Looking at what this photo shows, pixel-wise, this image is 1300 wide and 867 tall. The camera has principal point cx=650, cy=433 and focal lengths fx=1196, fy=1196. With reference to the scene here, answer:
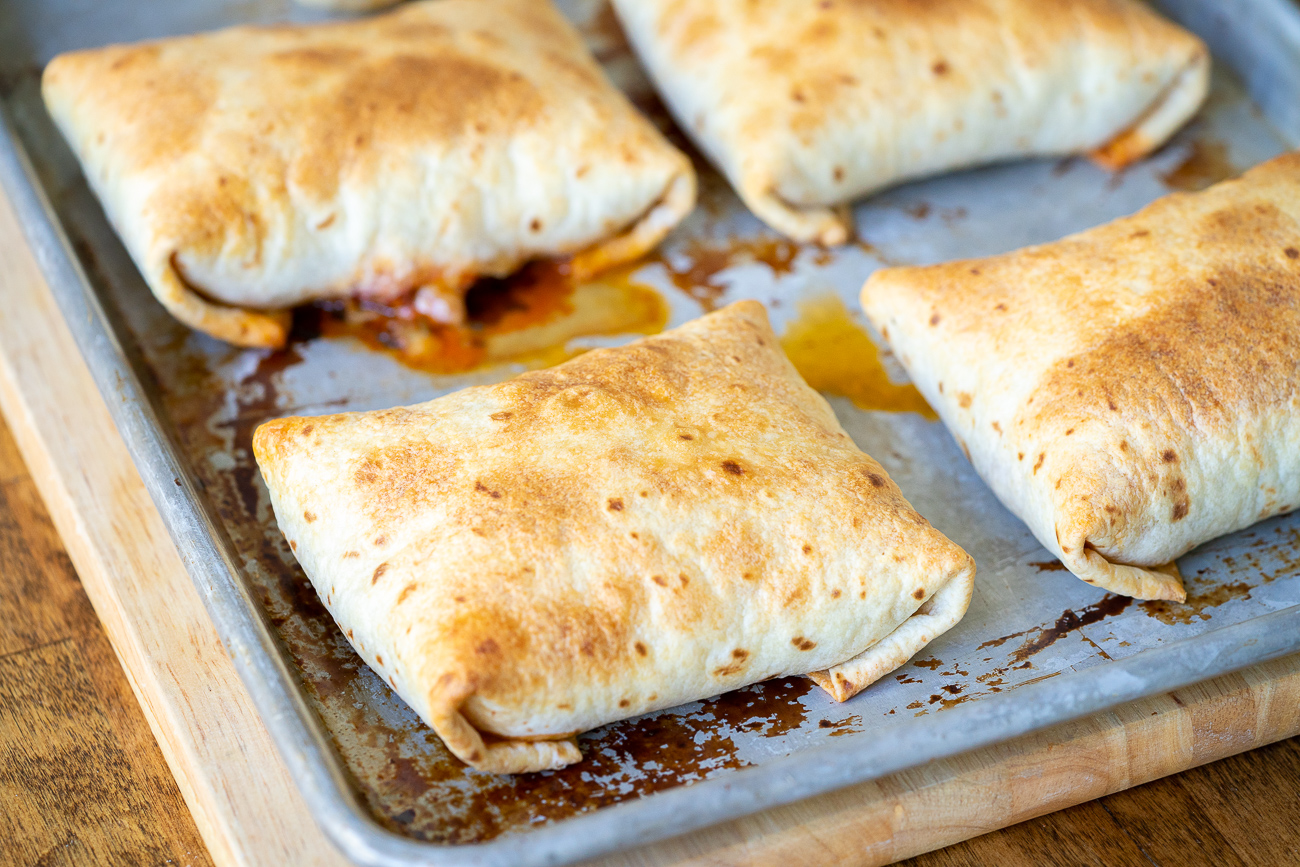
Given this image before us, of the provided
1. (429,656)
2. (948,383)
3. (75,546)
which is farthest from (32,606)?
(948,383)

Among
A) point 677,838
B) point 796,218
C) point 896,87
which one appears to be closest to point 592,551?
point 677,838

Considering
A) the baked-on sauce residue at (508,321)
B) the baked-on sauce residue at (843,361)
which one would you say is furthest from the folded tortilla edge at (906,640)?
the baked-on sauce residue at (508,321)

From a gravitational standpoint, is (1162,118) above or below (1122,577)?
above

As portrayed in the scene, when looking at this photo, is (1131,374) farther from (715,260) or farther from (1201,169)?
(1201,169)

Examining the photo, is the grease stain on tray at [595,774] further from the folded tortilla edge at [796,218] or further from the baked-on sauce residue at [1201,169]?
the baked-on sauce residue at [1201,169]

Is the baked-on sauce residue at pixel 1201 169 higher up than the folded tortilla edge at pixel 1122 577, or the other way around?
the baked-on sauce residue at pixel 1201 169

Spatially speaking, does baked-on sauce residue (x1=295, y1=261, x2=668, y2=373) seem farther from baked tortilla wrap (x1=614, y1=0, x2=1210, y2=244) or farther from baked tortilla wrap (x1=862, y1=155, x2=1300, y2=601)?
baked tortilla wrap (x1=862, y1=155, x2=1300, y2=601)
